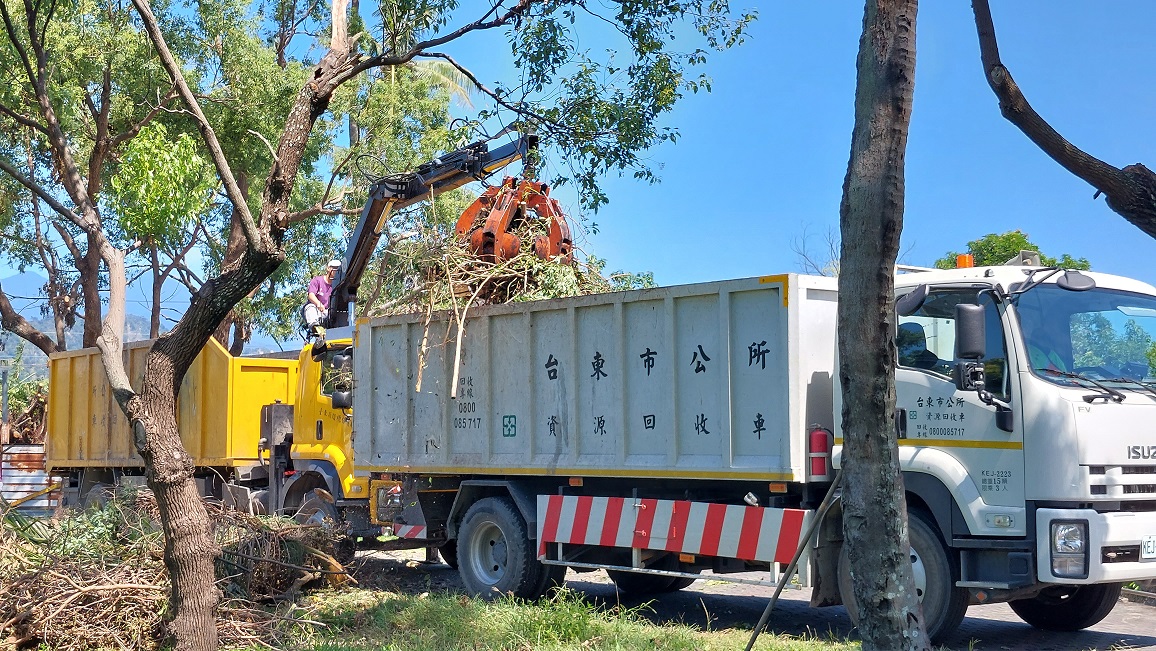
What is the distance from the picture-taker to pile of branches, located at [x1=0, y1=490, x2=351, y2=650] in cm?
775

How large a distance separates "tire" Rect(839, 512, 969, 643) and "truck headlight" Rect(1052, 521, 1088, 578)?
0.67m

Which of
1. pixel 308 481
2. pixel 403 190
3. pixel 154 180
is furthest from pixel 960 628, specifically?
pixel 154 180

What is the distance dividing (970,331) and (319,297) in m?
8.75

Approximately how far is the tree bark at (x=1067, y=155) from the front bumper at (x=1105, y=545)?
1870 millimetres

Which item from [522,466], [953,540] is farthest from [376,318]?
[953,540]

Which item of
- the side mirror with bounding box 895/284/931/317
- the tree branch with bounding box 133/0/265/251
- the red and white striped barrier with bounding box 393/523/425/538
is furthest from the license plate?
the red and white striped barrier with bounding box 393/523/425/538

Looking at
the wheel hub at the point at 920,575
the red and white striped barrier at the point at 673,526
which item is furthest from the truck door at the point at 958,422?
the red and white striped barrier at the point at 673,526

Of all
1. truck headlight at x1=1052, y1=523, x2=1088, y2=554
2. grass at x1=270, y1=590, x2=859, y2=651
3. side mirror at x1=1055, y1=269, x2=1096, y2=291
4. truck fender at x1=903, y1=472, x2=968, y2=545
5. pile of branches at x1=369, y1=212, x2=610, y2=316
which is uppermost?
pile of branches at x1=369, y1=212, x2=610, y2=316

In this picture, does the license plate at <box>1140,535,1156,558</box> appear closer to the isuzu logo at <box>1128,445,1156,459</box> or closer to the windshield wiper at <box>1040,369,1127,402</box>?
the isuzu logo at <box>1128,445,1156,459</box>

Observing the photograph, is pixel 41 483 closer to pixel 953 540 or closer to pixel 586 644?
pixel 586 644

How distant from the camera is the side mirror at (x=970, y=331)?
7.07 m

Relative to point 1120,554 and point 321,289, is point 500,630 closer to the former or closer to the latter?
point 1120,554

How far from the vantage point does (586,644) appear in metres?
7.36

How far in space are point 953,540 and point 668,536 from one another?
2204mm
